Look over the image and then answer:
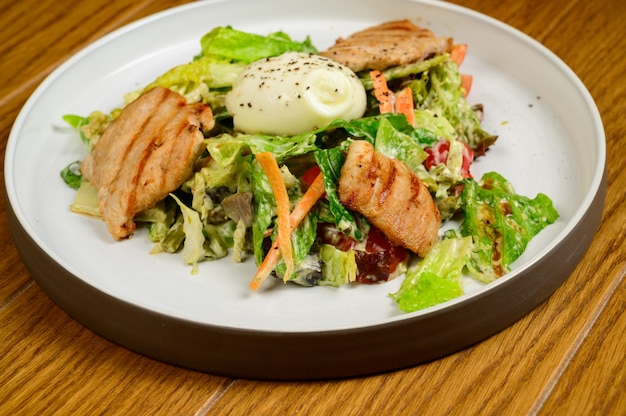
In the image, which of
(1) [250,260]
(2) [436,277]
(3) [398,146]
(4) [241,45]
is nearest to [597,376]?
(2) [436,277]

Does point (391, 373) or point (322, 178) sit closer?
point (391, 373)

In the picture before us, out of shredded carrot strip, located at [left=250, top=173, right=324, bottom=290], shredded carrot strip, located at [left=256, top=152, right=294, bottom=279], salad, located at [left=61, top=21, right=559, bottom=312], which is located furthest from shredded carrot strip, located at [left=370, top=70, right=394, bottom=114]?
shredded carrot strip, located at [left=256, top=152, right=294, bottom=279]

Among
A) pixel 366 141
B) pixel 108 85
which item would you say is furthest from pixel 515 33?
pixel 108 85

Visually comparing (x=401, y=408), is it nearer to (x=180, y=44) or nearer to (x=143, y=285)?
(x=143, y=285)

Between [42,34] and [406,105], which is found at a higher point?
[406,105]

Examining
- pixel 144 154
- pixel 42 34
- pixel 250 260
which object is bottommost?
pixel 42 34

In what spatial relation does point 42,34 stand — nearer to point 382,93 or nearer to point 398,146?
point 382,93


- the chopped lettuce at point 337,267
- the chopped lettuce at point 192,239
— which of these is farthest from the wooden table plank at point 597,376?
the chopped lettuce at point 192,239
